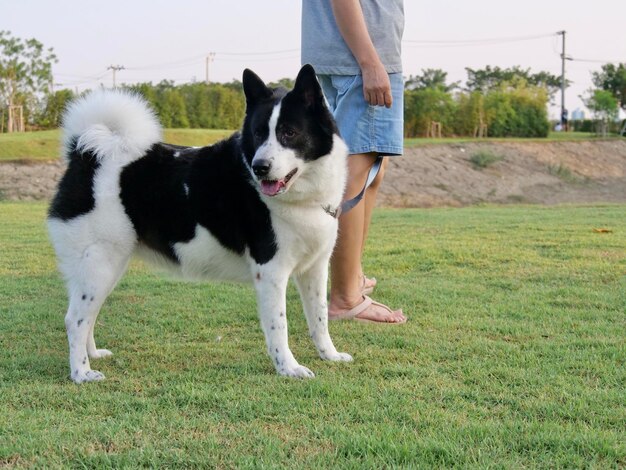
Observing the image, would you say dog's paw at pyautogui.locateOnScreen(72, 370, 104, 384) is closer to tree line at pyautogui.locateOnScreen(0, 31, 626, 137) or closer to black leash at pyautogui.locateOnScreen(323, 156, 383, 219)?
black leash at pyautogui.locateOnScreen(323, 156, 383, 219)

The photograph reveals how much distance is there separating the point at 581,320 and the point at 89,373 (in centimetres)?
283

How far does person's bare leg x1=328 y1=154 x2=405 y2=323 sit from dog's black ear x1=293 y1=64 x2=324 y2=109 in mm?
1011

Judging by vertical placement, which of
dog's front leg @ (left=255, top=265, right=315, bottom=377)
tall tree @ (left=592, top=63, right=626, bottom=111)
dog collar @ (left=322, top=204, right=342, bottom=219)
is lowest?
dog's front leg @ (left=255, top=265, right=315, bottom=377)

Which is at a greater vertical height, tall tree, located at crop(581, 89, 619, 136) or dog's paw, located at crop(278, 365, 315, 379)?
tall tree, located at crop(581, 89, 619, 136)

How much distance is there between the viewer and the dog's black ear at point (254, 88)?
3.29 m

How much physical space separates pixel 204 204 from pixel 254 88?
62cm

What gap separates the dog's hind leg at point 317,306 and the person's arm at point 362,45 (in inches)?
44.0

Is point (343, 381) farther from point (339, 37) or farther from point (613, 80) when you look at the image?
point (613, 80)

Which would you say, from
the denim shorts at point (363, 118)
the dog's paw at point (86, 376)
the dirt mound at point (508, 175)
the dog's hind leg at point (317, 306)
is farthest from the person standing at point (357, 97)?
the dirt mound at point (508, 175)

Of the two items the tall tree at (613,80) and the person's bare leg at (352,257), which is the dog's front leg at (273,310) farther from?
the tall tree at (613,80)

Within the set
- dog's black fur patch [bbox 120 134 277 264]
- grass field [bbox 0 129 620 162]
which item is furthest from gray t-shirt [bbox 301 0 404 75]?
grass field [bbox 0 129 620 162]

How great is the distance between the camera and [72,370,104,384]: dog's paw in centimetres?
313

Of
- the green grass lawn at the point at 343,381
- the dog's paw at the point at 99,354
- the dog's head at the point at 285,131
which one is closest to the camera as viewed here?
the green grass lawn at the point at 343,381

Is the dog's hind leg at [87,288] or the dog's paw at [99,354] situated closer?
the dog's hind leg at [87,288]
